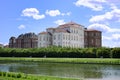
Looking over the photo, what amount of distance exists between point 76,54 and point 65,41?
5055cm

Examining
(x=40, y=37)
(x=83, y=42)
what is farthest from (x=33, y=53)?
(x=83, y=42)

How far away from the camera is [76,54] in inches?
3962

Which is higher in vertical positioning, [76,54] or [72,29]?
[72,29]

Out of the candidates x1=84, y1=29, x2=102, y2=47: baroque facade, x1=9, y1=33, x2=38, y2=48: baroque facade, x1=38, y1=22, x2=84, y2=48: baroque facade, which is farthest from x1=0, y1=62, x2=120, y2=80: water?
x1=9, y1=33, x2=38, y2=48: baroque facade

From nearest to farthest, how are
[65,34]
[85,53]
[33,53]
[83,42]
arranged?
1. [85,53]
2. [33,53]
3. [65,34]
4. [83,42]

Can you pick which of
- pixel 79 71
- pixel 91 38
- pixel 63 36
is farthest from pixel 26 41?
pixel 79 71

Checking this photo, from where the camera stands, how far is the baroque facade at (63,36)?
150250mm

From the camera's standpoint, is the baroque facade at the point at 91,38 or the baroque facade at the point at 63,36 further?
the baroque facade at the point at 91,38

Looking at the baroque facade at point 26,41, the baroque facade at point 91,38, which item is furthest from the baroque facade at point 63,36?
the baroque facade at point 26,41

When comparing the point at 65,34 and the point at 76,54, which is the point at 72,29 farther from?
the point at 76,54

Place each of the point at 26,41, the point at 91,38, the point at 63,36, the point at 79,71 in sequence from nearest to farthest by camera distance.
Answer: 1. the point at 79,71
2. the point at 63,36
3. the point at 91,38
4. the point at 26,41

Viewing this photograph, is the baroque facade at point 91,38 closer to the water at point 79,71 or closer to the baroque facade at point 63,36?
the baroque facade at point 63,36

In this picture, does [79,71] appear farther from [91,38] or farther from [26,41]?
[26,41]

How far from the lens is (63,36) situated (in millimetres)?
149375
